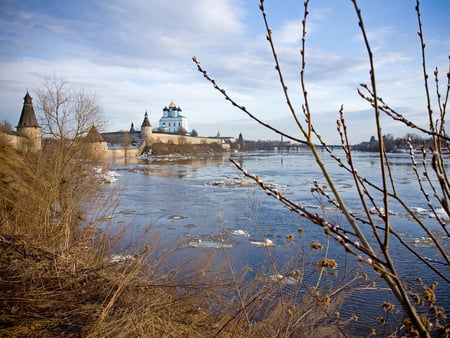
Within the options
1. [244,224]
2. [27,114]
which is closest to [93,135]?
[244,224]

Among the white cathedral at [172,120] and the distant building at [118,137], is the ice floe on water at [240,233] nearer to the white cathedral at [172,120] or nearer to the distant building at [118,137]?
the distant building at [118,137]

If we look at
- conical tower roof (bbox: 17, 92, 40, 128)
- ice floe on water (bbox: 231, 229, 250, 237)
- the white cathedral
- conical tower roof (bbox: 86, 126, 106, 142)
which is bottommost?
ice floe on water (bbox: 231, 229, 250, 237)

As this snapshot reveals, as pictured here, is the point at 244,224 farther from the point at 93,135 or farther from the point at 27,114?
the point at 27,114

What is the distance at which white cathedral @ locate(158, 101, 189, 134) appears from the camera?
313 feet

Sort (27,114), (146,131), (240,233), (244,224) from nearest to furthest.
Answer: (240,233) → (244,224) → (27,114) → (146,131)

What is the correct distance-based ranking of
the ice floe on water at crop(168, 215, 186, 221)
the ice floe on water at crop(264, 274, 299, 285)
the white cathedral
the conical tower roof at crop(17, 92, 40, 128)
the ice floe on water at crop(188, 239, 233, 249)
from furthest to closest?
1. the white cathedral
2. the conical tower roof at crop(17, 92, 40, 128)
3. the ice floe on water at crop(168, 215, 186, 221)
4. the ice floe on water at crop(188, 239, 233, 249)
5. the ice floe on water at crop(264, 274, 299, 285)

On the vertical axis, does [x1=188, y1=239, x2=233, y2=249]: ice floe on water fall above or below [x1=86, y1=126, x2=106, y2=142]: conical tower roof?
below

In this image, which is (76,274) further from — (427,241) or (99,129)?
(99,129)

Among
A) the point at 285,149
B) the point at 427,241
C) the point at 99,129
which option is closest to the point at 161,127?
the point at 285,149

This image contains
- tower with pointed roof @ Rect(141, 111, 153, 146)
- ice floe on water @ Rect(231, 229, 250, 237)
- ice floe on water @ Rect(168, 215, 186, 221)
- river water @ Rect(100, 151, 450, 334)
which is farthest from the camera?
tower with pointed roof @ Rect(141, 111, 153, 146)

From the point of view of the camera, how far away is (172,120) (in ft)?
315

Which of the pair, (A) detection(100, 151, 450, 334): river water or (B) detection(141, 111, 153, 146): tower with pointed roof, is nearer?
(A) detection(100, 151, 450, 334): river water

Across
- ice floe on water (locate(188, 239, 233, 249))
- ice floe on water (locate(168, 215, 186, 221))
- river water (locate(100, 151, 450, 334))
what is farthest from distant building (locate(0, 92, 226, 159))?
ice floe on water (locate(188, 239, 233, 249))

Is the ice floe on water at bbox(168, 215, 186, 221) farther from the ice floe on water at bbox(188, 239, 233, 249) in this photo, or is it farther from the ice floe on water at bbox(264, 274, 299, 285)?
the ice floe on water at bbox(264, 274, 299, 285)
